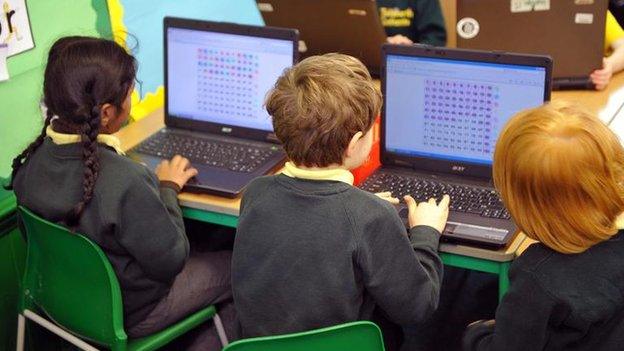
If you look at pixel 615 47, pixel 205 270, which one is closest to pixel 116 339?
pixel 205 270

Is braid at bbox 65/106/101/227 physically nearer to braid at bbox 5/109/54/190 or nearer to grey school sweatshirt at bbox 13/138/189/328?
grey school sweatshirt at bbox 13/138/189/328

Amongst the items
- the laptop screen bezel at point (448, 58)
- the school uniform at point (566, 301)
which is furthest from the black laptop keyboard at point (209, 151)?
the school uniform at point (566, 301)

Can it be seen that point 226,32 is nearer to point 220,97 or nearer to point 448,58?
point 220,97

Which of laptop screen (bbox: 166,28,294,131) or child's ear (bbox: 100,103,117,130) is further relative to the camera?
laptop screen (bbox: 166,28,294,131)

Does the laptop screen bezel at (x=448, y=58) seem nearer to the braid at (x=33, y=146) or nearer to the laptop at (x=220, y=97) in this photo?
the laptop at (x=220, y=97)

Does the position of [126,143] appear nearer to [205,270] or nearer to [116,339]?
[205,270]

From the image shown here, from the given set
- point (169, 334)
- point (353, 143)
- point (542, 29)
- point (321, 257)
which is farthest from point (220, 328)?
point (542, 29)

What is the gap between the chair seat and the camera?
6.40 feet

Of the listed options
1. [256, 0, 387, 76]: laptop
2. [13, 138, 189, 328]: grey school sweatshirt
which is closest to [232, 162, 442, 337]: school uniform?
[13, 138, 189, 328]: grey school sweatshirt

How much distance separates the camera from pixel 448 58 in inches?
78.5

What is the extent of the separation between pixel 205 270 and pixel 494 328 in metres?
0.81

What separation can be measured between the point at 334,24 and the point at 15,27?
35.3 inches

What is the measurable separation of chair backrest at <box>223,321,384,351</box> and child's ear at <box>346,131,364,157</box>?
1.17 feet

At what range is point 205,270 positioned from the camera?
2.15 meters
